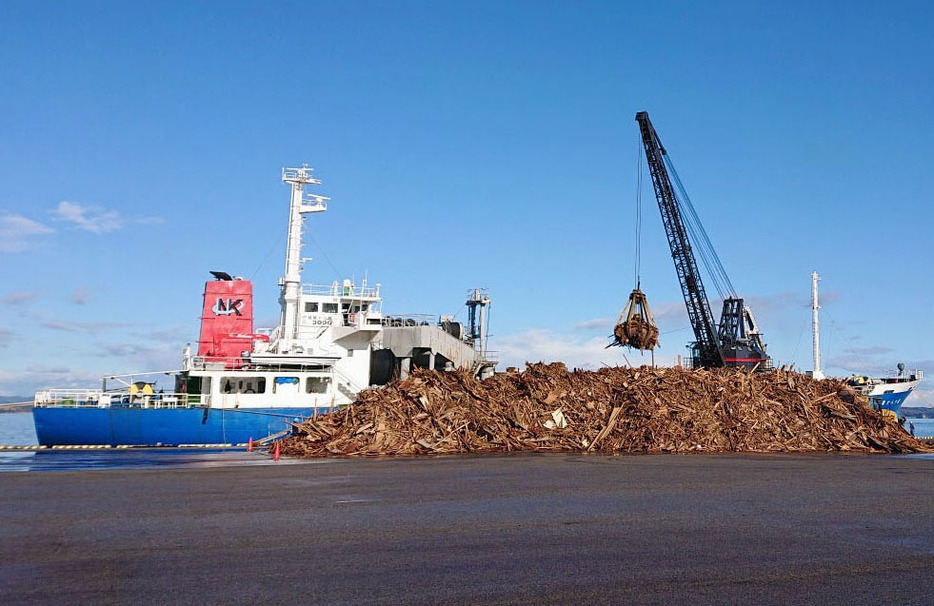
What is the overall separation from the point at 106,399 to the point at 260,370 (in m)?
6.99

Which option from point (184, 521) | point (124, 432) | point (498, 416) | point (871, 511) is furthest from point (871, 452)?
point (124, 432)

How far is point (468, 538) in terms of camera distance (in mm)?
9234

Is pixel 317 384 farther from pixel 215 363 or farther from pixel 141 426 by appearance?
pixel 141 426

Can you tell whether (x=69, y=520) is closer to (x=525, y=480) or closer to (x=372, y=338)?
(x=525, y=480)

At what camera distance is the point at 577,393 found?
27.1 metres

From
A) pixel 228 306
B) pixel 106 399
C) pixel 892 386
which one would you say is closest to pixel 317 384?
pixel 228 306

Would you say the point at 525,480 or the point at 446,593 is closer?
the point at 446,593

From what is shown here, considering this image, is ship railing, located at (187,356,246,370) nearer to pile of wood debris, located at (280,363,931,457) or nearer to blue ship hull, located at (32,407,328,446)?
blue ship hull, located at (32,407,328,446)

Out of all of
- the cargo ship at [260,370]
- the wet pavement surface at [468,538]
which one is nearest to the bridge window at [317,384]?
the cargo ship at [260,370]

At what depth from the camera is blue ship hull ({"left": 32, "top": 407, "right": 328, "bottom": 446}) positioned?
3312cm

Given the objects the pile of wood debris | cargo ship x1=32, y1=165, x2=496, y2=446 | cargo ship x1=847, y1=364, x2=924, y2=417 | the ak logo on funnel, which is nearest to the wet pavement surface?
the pile of wood debris

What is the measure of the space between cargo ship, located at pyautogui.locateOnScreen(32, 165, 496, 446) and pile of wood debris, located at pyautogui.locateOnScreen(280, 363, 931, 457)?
3454mm

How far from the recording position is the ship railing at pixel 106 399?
33562 mm

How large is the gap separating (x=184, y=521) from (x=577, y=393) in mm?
18433
